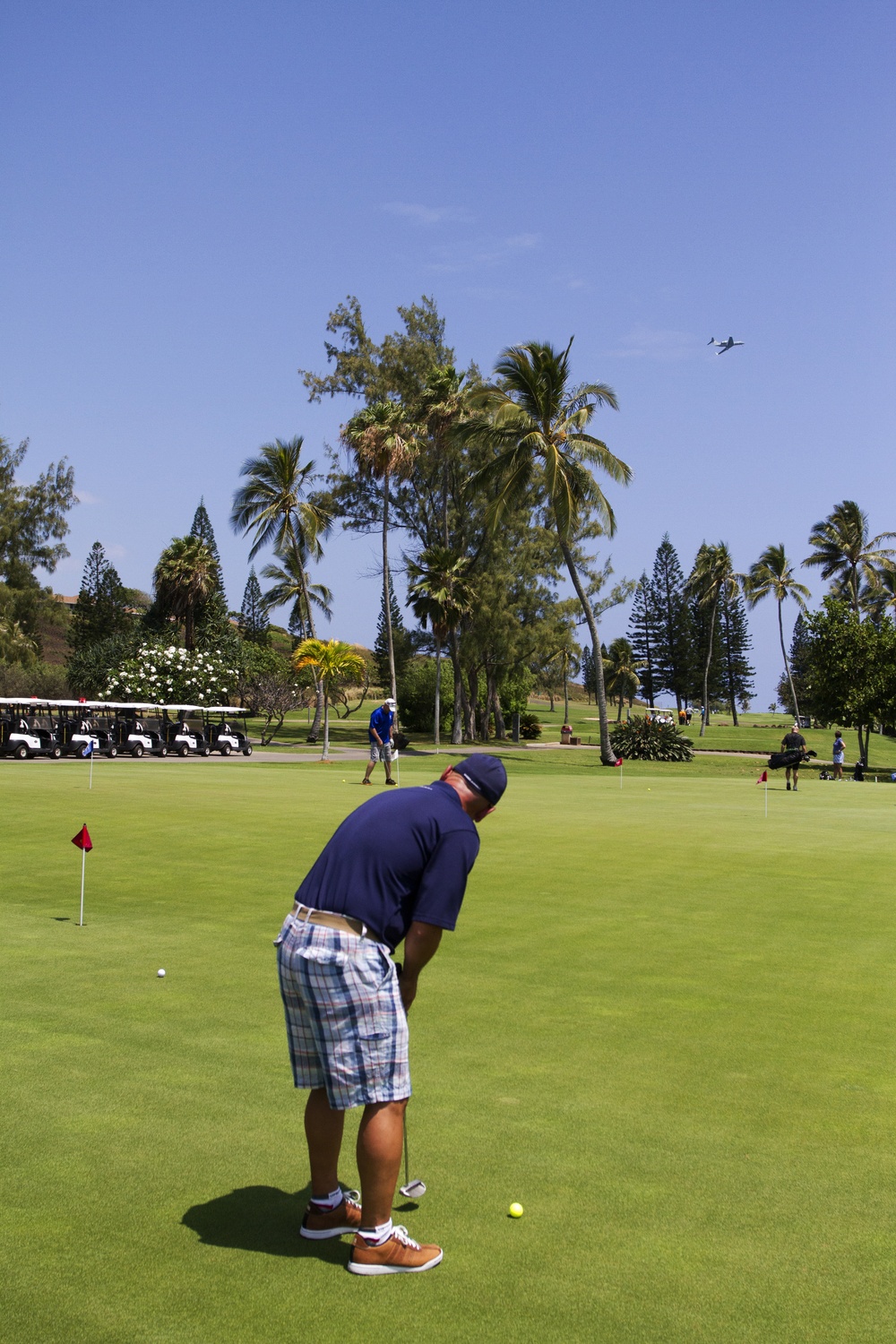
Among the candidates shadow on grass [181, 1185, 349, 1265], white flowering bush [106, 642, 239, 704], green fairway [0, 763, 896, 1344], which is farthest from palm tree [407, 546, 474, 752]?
shadow on grass [181, 1185, 349, 1265]

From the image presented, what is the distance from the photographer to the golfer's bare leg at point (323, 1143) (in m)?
4.35

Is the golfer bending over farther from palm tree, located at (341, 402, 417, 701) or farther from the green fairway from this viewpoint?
palm tree, located at (341, 402, 417, 701)

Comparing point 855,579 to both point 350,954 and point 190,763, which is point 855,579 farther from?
point 350,954

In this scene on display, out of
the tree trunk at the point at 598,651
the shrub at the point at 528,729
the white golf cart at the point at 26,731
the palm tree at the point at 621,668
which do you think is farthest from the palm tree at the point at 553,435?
the palm tree at the point at 621,668

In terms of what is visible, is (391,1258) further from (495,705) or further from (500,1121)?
(495,705)

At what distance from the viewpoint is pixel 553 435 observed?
4375 centimetres

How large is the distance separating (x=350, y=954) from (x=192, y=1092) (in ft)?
7.07

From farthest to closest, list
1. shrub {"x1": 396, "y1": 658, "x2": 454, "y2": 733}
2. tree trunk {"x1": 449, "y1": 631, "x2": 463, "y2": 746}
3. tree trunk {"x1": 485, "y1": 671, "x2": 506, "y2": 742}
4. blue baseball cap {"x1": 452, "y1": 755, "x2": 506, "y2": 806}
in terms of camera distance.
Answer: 1. shrub {"x1": 396, "y1": 658, "x2": 454, "y2": 733}
2. tree trunk {"x1": 485, "y1": 671, "x2": 506, "y2": 742}
3. tree trunk {"x1": 449, "y1": 631, "x2": 463, "y2": 746}
4. blue baseball cap {"x1": 452, "y1": 755, "x2": 506, "y2": 806}

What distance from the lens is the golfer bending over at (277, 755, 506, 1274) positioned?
4.12 meters

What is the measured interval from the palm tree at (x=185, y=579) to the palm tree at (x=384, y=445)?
19158 millimetres

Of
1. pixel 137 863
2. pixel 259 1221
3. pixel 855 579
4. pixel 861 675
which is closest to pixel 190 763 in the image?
pixel 137 863

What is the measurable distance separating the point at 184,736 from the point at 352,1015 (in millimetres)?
41701

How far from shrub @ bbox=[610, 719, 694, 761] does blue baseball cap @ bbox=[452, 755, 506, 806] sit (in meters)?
43.3

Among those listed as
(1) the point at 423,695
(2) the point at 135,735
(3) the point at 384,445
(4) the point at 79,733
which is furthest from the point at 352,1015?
(1) the point at 423,695
